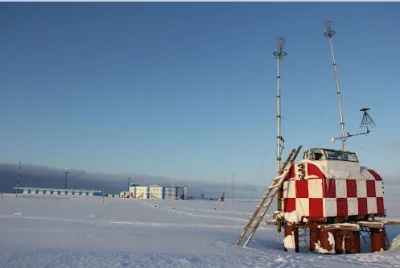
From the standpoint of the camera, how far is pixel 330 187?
47.9 ft

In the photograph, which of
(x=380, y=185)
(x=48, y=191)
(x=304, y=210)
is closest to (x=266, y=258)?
(x=304, y=210)

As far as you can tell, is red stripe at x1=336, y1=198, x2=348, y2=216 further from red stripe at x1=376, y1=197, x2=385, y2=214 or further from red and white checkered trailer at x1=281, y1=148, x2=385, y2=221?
red stripe at x1=376, y1=197, x2=385, y2=214

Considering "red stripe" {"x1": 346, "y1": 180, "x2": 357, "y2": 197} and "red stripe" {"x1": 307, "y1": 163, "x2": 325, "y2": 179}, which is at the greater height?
"red stripe" {"x1": 307, "y1": 163, "x2": 325, "y2": 179}

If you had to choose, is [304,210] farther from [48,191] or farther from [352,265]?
[48,191]

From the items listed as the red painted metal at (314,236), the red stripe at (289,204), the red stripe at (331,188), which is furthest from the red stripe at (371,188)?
the red stripe at (289,204)

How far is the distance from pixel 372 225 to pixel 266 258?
23.9 ft

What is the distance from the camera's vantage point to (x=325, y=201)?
14.4 metres

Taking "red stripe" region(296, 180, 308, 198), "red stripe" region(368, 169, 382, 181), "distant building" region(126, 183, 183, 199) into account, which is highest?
"red stripe" region(368, 169, 382, 181)

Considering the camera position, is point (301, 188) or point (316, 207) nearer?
point (316, 207)

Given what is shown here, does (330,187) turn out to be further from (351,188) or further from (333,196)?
(351,188)

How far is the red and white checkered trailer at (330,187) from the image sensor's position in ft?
47.9

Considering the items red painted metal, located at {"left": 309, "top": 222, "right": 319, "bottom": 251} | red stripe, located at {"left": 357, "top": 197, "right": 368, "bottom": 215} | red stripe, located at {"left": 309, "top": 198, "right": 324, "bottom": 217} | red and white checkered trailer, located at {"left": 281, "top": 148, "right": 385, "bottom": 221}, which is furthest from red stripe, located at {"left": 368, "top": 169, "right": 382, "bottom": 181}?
red painted metal, located at {"left": 309, "top": 222, "right": 319, "bottom": 251}

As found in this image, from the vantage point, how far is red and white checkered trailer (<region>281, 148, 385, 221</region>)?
14.6 m

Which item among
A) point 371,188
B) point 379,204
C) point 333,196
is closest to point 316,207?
point 333,196
